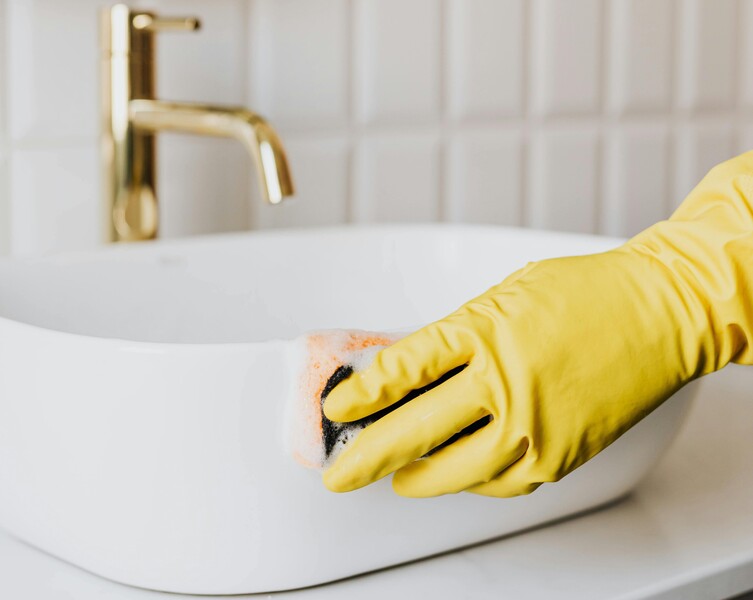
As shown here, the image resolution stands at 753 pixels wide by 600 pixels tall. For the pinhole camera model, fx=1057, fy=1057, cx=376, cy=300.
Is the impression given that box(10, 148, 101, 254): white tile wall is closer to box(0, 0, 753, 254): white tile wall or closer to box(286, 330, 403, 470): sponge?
Answer: box(0, 0, 753, 254): white tile wall

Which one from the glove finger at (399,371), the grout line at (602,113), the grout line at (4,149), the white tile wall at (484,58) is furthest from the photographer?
the grout line at (602,113)

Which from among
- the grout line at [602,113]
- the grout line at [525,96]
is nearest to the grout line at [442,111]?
the grout line at [525,96]

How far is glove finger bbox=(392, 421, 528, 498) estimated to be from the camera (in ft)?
1.26

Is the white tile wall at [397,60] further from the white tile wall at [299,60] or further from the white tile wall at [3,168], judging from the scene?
the white tile wall at [3,168]

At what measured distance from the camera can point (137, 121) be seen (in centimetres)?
76

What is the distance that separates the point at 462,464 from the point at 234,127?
400mm

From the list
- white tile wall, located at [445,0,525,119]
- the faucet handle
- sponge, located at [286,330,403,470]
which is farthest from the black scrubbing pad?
white tile wall, located at [445,0,525,119]

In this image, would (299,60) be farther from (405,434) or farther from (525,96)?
(405,434)

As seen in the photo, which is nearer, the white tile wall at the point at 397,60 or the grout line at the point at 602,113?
the white tile wall at the point at 397,60

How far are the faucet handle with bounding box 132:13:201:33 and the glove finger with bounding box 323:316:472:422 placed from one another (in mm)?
430

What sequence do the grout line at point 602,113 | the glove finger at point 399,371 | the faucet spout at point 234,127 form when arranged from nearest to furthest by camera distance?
the glove finger at point 399,371 < the faucet spout at point 234,127 < the grout line at point 602,113

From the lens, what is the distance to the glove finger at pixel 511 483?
0.40m

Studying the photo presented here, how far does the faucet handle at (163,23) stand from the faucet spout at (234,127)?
0.17 feet

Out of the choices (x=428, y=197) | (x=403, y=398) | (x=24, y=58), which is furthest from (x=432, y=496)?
(x=428, y=197)
